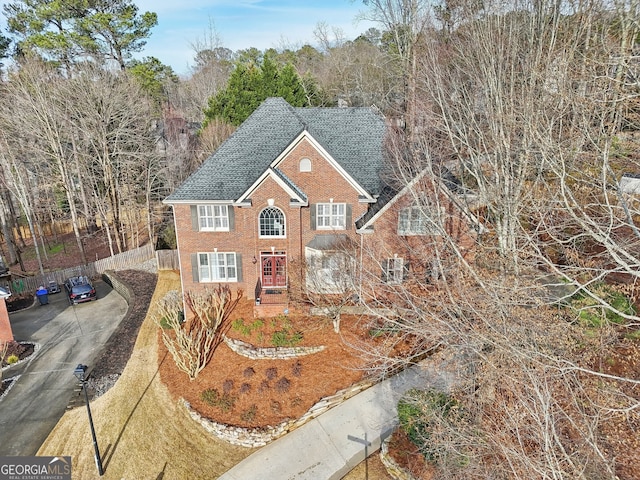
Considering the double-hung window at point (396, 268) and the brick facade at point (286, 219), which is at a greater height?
the brick facade at point (286, 219)

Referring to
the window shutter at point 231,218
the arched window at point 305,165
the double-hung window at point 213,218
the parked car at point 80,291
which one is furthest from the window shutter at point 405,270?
the parked car at point 80,291

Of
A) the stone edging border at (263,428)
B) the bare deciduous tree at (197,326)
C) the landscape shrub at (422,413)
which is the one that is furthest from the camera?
the bare deciduous tree at (197,326)

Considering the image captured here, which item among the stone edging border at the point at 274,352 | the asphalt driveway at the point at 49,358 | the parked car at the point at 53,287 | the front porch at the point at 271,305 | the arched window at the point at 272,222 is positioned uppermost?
the arched window at the point at 272,222

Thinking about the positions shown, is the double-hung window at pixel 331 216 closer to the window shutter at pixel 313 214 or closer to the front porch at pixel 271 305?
the window shutter at pixel 313 214

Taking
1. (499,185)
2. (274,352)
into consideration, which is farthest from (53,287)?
(499,185)

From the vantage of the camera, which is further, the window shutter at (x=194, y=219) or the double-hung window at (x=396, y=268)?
the window shutter at (x=194, y=219)

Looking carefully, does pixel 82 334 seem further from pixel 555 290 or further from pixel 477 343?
pixel 555 290

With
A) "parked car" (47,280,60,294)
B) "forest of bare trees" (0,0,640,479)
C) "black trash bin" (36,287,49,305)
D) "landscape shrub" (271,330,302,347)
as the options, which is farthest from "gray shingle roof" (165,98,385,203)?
"parked car" (47,280,60,294)
